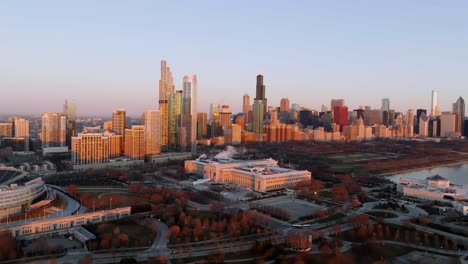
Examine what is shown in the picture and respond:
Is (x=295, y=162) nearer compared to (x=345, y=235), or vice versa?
(x=345, y=235)

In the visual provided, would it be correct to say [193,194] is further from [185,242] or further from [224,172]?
[185,242]

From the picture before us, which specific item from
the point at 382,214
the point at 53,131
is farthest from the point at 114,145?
the point at 382,214

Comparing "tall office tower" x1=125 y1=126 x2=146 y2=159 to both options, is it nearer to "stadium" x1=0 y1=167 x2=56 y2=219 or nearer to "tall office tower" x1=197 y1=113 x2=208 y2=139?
"stadium" x1=0 y1=167 x2=56 y2=219

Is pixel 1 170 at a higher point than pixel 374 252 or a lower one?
higher

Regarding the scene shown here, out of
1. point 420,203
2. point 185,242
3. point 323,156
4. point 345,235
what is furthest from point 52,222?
point 323,156

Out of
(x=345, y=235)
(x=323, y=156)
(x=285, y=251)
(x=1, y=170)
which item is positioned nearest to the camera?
(x=285, y=251)

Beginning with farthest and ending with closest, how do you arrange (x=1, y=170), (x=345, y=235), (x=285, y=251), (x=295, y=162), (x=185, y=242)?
(x=295, y=162) → (x=1, y=170) → (x=345, y=235) → (x=185, y=242) → (x=285, y=251)

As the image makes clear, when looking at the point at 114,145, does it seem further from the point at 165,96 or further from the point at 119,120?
the point at 165,96
